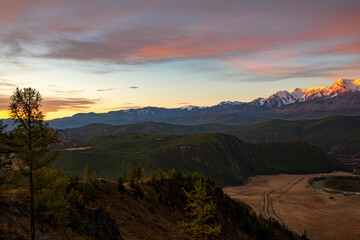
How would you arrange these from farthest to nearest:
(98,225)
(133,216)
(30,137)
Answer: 1. (133,216)
2. (98,225)
3. (30,137)

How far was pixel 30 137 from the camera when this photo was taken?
31.2m

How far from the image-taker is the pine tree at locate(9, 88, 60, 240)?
30406mm

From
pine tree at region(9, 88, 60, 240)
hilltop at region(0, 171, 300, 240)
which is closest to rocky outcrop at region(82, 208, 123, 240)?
hilltop at region(0, 171, 300, 240)

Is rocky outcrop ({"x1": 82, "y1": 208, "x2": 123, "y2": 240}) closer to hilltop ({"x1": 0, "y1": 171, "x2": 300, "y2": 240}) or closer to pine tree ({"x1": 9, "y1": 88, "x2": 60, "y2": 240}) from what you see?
hilltop ({"x1": 0, "y1": 171, "x2": 300, "y2": 240})

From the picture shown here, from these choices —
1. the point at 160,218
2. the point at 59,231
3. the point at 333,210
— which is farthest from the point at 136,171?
the point at 333,210

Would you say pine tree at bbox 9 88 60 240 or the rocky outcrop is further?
the rocky outcrop

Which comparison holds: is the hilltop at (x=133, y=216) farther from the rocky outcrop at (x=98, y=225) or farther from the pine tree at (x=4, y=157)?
the pine tree at (x=4, y=157)

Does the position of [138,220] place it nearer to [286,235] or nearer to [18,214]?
[18,214]

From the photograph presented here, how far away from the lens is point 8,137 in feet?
100

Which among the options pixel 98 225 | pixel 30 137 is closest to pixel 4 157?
pixel 30 137

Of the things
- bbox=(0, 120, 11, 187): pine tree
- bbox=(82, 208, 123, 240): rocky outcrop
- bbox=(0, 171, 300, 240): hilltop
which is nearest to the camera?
bbox=(0, 120, 11, 187): pine tree

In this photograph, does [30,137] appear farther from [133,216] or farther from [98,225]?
[133,216]

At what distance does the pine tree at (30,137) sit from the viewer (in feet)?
99.8

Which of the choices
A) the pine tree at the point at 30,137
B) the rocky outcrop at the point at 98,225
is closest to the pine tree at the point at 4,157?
the pine tree at the point at 30,137
